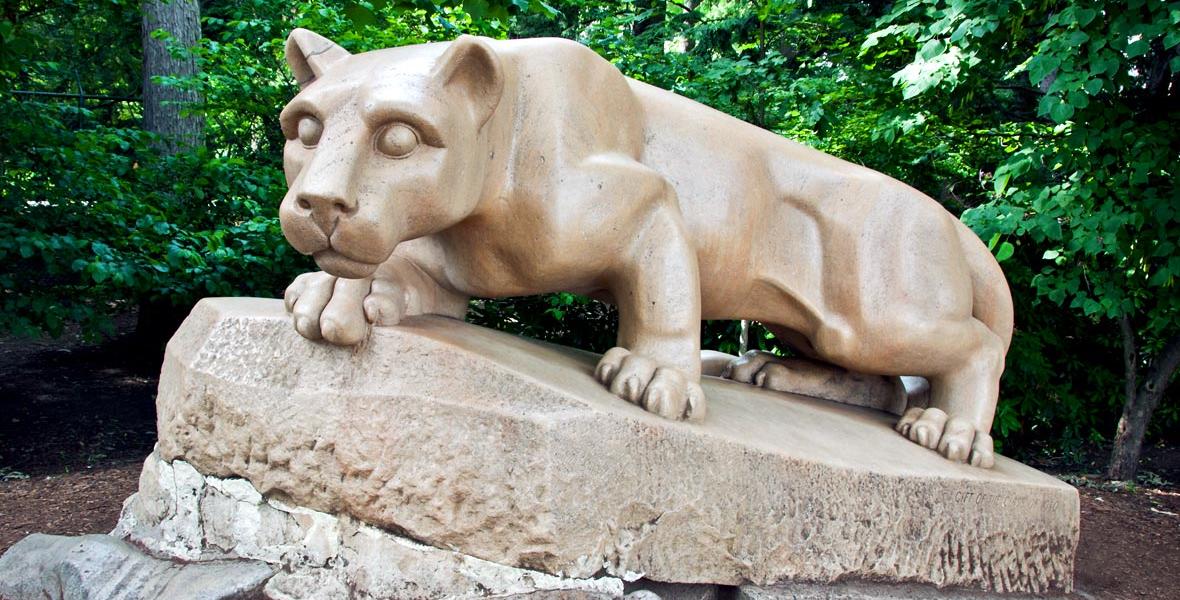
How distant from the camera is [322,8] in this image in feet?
17.3

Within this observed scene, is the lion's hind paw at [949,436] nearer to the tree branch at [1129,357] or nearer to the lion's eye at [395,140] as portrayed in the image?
the lion's eye at [395,140]

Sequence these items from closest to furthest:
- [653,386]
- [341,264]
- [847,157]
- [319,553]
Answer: [341,264] → [319,553] → [653,386] → [847,157]

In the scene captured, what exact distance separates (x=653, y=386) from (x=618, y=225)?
438 mm

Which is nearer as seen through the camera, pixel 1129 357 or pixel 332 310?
pixel 332 310

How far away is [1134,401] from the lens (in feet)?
17.3

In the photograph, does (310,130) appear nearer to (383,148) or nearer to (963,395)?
(383,148)

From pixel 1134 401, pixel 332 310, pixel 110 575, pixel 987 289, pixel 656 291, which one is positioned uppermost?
pixel 987 289

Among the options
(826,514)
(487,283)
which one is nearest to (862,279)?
(826,514)

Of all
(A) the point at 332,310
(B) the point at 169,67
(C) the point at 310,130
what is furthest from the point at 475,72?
(B) the point at 169,67

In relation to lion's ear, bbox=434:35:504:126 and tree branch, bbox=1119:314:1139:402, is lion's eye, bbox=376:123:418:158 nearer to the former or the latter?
lion's ear, bbox=434:35:504:126

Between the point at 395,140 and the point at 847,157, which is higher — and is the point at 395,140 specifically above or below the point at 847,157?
below

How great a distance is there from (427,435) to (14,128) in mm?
3219

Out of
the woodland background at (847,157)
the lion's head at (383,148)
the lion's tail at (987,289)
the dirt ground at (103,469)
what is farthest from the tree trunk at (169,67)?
the lion's tail at (987,289)

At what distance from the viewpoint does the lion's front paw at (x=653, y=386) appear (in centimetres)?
237
